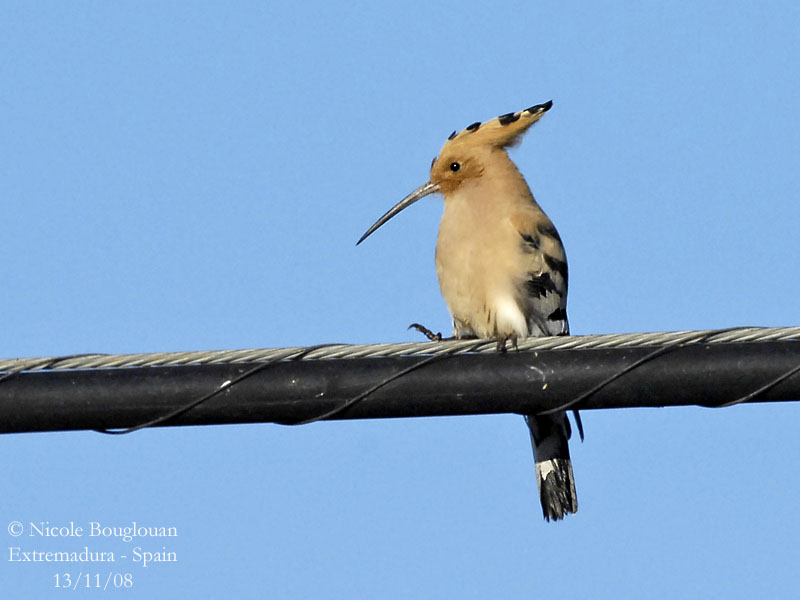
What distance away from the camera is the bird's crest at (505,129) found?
6727 millimetres

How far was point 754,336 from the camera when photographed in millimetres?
3734

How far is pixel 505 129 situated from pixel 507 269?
1.11 m

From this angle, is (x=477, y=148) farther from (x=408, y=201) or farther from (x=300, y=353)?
(x=300, y=353)

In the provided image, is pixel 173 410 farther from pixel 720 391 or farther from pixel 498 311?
pixel 498 311

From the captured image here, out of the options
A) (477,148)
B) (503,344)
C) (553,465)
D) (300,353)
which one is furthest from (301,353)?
(477,148)

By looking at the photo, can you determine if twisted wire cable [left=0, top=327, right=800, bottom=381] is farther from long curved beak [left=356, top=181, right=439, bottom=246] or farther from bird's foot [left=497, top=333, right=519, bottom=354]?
long curved beak [left=356, top=181, right=439, bottom=246]

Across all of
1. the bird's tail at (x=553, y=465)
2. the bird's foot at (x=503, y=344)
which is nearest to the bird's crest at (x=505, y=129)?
the bird's tail at (x=553, y=465)

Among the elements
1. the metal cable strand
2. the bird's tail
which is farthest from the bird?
the metal cable strand

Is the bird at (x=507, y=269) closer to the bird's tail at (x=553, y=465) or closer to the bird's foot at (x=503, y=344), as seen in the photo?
the bird's tail at (x=553, y=465)

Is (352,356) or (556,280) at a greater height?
(556,280)

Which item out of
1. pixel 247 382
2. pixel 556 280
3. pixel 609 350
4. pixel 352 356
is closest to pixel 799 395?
pixel 609 350

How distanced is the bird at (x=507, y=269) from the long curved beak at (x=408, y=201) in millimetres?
133

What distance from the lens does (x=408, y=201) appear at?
693cm

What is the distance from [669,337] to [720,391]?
0.72ft
